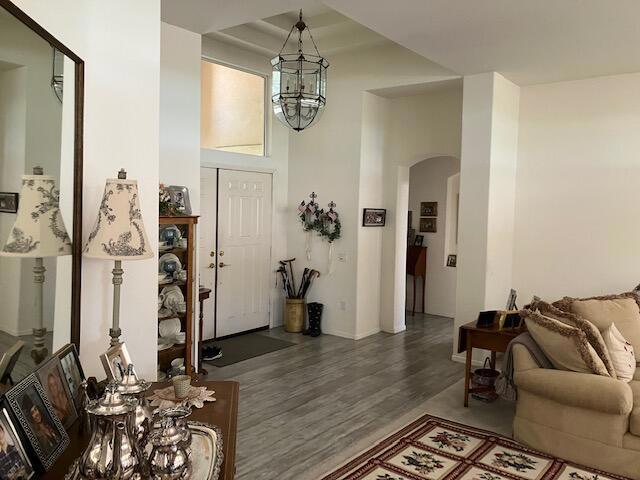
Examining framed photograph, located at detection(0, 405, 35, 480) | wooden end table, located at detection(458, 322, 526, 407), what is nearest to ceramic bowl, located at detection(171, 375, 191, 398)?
framed photograph, located at detection(0, 405, 35, 480)

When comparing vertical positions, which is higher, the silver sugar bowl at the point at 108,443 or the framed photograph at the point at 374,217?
the framed photograph at the point at 374,217

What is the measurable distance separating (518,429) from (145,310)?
2.61 m

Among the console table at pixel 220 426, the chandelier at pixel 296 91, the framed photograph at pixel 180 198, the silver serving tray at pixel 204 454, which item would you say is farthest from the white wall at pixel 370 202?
the silver serving tray at pixel 204 454

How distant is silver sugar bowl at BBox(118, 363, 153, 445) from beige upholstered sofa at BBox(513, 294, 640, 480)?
270 centimetres

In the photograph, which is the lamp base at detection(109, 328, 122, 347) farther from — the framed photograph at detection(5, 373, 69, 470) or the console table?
the framed photograph at detection(5, 373, 69, 470)

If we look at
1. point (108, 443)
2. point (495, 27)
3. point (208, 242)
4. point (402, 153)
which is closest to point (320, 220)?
point (402, 153)

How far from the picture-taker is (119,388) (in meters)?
1.42

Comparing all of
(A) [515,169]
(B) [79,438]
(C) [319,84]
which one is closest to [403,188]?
(A) [515,169]

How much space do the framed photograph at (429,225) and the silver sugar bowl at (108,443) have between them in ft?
23.5

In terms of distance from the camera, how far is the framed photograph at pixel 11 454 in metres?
1.18

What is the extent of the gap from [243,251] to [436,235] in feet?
10.2

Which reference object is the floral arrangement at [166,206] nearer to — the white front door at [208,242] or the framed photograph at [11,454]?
the white front door at [208,242]

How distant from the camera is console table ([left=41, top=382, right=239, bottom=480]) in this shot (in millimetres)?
1450

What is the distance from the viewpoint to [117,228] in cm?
193
